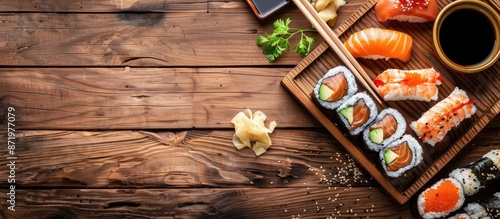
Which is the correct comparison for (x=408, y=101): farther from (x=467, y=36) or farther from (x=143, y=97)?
(x=143, y=97)

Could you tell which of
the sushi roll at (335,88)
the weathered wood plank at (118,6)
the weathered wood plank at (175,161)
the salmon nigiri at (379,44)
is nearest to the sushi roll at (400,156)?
the weathered wood plank at (175,161)

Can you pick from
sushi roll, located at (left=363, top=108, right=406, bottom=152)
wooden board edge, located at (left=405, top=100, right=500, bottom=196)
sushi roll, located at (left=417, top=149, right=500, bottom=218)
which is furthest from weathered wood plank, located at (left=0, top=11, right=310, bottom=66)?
sushi roll, located at (left=417, top=149, right=500, bottom=218)

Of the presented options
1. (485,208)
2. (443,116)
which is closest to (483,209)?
(485,208)

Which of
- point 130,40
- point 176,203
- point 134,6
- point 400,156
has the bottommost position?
point 400,156

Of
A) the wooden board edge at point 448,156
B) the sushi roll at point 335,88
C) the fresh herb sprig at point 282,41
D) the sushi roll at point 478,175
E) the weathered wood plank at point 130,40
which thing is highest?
the weathered wood plank at point 130,40

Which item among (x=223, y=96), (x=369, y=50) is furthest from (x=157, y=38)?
(x=369, y=50)

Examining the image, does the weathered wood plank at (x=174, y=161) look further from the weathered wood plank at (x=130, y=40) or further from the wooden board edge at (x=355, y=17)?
the wooden board edge at (x=355, y=17)
